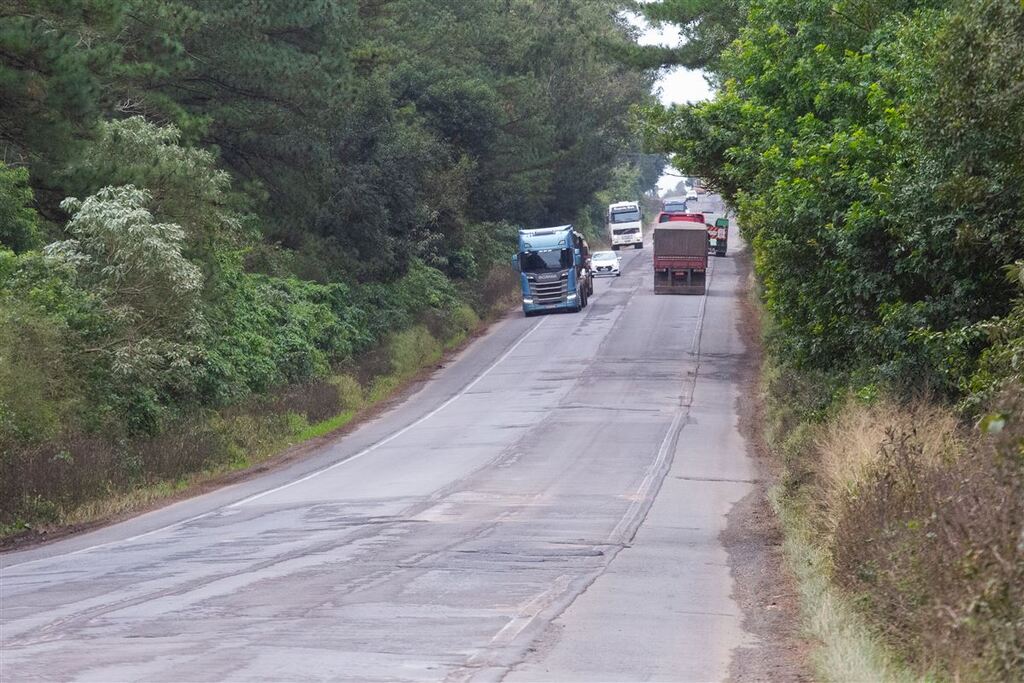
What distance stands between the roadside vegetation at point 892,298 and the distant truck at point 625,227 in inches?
2134

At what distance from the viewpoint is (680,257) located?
55812 mm

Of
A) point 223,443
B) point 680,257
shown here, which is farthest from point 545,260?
point 223,443

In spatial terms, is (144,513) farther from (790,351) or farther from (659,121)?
(659,121)

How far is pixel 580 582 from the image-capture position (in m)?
13.1

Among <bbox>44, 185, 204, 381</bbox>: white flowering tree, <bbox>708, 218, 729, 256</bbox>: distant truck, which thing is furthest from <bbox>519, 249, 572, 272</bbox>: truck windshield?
<bbox>708, 218, 729, 256</bbox>: distant truck

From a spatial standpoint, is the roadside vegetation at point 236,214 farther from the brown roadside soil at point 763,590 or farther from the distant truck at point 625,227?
the distant truck at point 625,227

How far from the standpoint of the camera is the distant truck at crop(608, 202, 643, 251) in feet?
277

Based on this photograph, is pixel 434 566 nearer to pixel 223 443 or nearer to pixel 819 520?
pixel 819 520

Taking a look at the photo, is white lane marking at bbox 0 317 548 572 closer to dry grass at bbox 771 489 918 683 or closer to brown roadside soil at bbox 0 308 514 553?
brown roadside soil at bbox 0 308 514 553

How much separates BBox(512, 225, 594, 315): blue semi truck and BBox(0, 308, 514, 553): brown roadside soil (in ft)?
23.2

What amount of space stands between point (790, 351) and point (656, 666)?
47.4 feet

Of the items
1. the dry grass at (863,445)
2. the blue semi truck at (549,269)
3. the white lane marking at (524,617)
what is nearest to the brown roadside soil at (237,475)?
the blue semi truck at (549,269)

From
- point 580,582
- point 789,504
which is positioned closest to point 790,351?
point 789,504

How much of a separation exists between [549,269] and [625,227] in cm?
3431
